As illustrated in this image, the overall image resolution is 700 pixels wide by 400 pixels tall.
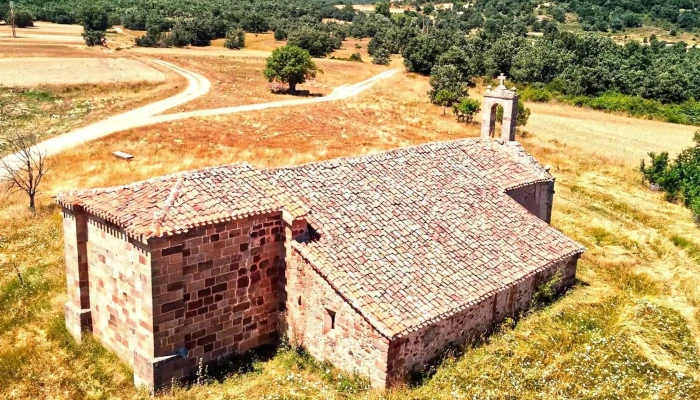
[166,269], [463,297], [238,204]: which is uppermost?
[238,204]

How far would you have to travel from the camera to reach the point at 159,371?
13.4 m

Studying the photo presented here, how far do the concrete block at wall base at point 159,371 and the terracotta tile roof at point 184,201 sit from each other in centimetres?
292

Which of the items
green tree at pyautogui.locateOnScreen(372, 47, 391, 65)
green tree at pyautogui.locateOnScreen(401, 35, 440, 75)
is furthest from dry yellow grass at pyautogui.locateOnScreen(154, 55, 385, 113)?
green tree at pyautogui.locateOnScreen(401, 35, 440, 75)

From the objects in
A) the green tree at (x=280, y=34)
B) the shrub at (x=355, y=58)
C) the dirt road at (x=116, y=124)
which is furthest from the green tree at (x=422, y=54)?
the green tree at (x=280, y=34)

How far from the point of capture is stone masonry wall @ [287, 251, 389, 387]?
1328 cm

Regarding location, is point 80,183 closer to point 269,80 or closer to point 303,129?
point 303,129

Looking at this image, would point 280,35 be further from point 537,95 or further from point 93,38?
point 537,95

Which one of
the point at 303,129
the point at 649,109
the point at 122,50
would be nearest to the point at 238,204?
the point at 303,129

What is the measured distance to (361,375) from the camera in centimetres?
1362

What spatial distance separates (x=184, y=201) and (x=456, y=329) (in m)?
7.07

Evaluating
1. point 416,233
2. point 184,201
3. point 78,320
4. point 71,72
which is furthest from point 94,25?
point 416,233

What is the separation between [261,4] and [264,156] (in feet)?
380

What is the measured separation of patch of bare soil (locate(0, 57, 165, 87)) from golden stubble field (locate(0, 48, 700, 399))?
2363 centimetres

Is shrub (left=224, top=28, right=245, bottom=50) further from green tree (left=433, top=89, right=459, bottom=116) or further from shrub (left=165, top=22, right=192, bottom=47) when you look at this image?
green tree (left=433, top=89, right=459, bottom=116)
